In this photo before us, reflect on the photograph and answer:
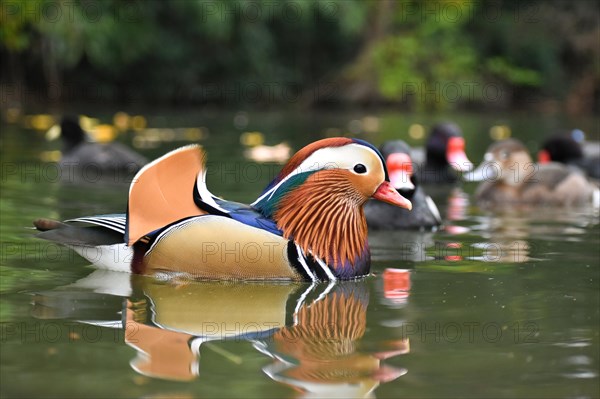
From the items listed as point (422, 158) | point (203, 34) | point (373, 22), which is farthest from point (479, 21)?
point (422, 158)

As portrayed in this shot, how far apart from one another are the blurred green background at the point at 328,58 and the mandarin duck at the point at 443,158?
13.1 meters

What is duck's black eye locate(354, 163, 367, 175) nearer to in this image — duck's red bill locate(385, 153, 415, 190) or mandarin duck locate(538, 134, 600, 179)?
duck's red bill locate(385, 153, 415, 190)

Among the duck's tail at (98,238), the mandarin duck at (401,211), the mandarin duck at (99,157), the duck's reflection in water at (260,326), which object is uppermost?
the mandarin duck at (99,157)

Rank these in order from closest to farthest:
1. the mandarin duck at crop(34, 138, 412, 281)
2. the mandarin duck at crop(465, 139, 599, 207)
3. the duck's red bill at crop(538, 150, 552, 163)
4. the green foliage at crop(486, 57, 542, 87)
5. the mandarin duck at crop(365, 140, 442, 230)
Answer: the mandarin duck at crop(34, 138, 412, 281) → the mandarin duck at crop(365, 140, 442, 230) → the mandarin duck at crop(465, 139, 599, 207) → the duck's red bill at crop(538, 150, 552, 163) → the green foliage at crop(486, 57, 542, 87)

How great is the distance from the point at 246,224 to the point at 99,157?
21.2ft

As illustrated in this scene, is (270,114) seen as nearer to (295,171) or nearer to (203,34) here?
(203,34)

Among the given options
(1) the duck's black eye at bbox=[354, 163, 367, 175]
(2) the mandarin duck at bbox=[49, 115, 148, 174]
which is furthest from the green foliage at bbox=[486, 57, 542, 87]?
(1) the duck's black eye at bbox=[354, 163, 367, 175]

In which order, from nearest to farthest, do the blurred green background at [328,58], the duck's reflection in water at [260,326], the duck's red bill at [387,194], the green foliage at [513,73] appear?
the duck's reflection in water at [260,326] → the duck's red bill at [387,194] → the blurred green background at [328,58] → the green foliage at [513,73]

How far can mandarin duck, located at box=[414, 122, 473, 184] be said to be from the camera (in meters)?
12.4

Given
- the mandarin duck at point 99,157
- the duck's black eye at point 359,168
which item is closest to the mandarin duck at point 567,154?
the mandarin duck at point 99,157

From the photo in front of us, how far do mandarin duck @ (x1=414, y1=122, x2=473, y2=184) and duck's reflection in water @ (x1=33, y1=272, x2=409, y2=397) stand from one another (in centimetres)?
625

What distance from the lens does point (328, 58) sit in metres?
34.0

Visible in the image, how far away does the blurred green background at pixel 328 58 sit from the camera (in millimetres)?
27312

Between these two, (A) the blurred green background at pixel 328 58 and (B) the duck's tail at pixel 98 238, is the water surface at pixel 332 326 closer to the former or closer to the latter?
(B) the duck's tail at pixel 98 238
